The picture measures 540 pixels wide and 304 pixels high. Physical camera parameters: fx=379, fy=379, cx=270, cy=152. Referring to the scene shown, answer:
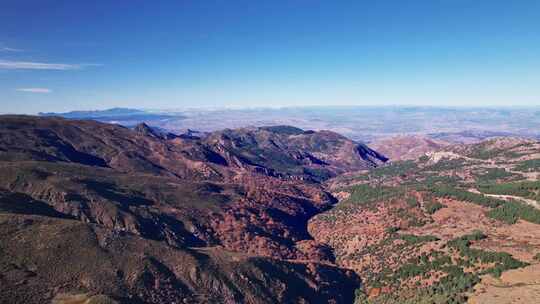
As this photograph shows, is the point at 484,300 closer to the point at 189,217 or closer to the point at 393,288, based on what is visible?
the point at 393,288

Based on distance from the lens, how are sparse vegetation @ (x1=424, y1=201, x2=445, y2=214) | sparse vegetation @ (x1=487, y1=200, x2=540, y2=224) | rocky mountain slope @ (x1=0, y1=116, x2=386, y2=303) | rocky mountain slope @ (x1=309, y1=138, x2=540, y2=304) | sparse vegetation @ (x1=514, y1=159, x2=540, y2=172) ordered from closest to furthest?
rocky mountain slope @ (x1=0, y1=116, x2=386, y2=303) < rocky mountain slope @ (x1=309, y1=138, x2=540, y2=304) < sparse vegetation @ (x1=487, y1=200, x2=540, y2=224) < sparse vegetation @ (x1=424, y1=201, x2=445, y2=214) < sparse vegetation @ (x1=514, y1=159, x2=540, y2=172)

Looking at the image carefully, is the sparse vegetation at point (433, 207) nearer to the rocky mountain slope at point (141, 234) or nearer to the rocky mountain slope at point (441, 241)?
the rocky mountain slope at point (441, 241)

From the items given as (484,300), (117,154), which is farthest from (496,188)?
(117,154)

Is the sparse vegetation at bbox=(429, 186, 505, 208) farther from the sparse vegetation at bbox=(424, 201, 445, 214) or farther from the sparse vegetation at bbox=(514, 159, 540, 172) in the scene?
the sparse vegetation at bbox=(514, 159, 540, 172)

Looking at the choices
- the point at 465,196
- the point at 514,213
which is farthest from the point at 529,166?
the point at 514,213

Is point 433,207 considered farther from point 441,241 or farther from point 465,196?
point 441,241

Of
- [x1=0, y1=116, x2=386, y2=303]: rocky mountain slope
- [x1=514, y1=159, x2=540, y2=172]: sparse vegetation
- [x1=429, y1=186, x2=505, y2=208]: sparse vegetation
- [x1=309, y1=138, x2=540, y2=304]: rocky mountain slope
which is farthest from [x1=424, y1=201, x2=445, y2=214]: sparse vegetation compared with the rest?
[x1=514, y1=159, x2=540, y2=172]: sparse vegetation

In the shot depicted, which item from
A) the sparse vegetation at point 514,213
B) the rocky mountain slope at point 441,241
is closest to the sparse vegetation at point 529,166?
the rocky mountain slope at point 441,241

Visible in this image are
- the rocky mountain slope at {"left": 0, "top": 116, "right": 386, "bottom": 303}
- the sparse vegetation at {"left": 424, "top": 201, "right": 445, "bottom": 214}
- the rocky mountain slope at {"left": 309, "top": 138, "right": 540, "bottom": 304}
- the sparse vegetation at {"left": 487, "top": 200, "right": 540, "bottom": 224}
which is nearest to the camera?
the rocky mountain slope at {"left": 0, "top": 116, "right": 386, "bottom": 303}
